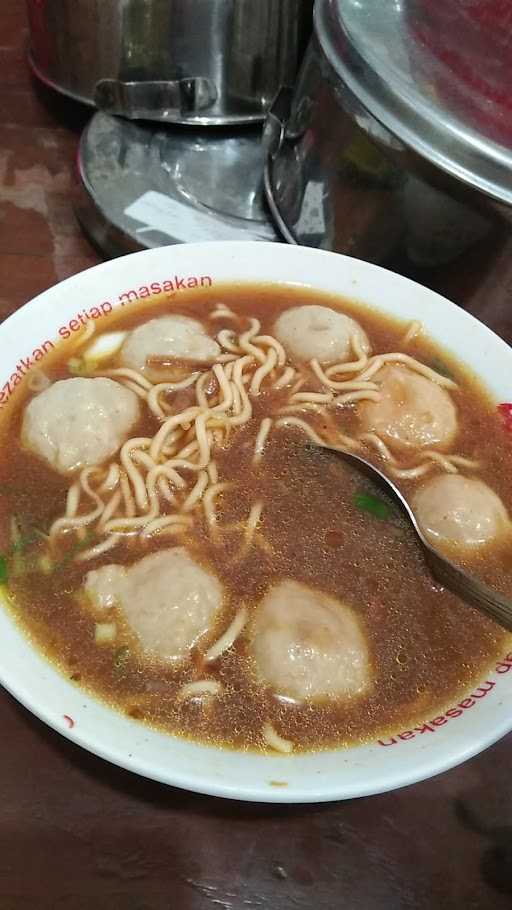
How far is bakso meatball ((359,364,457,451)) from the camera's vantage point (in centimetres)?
181

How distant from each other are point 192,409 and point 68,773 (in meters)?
0.91

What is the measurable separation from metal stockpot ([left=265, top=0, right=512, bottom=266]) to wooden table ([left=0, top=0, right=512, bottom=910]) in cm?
136

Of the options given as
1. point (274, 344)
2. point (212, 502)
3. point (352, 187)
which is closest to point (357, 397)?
A: point (274, 344)

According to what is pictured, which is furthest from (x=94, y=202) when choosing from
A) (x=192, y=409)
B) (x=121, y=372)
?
(x=192, y=409)

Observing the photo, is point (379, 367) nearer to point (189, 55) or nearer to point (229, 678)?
point (229, 678)

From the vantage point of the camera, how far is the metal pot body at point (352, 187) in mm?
1821

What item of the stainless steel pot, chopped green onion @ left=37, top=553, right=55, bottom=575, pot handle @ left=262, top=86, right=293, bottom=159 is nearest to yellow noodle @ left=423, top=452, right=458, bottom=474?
chopped green onion @ left=37, top=553, right=55, bottom=575

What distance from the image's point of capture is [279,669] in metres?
1.37

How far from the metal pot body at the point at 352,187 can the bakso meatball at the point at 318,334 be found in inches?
11.8

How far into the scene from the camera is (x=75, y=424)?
5.48 ft

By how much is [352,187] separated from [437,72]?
1.19 ft

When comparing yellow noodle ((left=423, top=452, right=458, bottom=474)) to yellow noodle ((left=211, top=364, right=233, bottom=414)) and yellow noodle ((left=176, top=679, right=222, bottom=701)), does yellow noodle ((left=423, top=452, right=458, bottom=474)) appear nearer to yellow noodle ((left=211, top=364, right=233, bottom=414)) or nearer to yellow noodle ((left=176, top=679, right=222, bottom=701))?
yellow noodle ((left=211, top=364, right=233, bottom=414))

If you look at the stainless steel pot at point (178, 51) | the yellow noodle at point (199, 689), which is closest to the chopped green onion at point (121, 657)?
the yellow noodle at point (199, 689)

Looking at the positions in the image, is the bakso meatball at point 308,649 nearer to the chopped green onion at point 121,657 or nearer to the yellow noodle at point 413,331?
the chopped green onion at point 121,657
